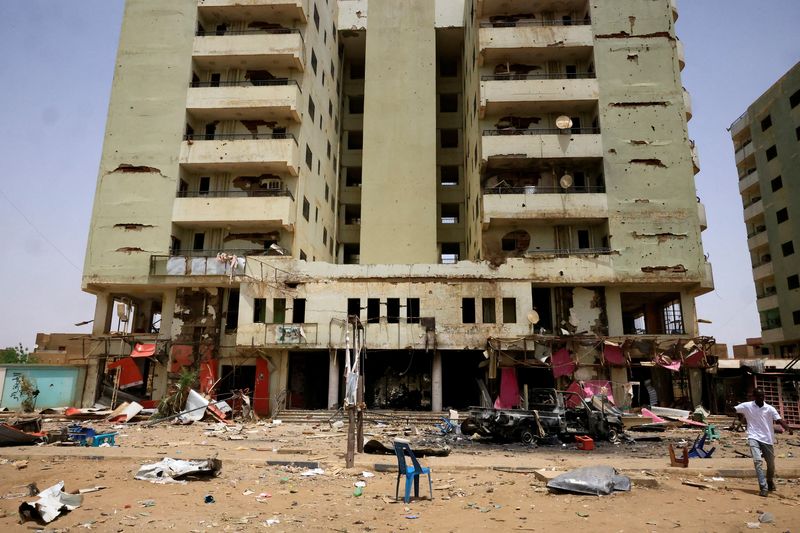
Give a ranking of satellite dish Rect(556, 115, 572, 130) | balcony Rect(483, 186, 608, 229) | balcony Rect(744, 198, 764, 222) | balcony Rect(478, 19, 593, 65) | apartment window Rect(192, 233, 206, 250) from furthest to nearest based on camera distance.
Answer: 1. balcony Rect(744, 198, 764, 222)
2. balcony Rect(478, 19, 593, 65)
3. apartment window Rect(192, 233, 206, 250)
4. satellite dish Rect(556, 115, 572, 130)
5. balcony Rect(483, 186, 608, 229)

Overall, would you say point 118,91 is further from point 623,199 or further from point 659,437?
point 659,437

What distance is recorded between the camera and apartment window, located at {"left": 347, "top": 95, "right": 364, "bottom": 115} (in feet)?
151

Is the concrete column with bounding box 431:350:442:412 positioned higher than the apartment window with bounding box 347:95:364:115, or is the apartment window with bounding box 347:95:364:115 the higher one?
the apartment window with bounding box 347:95:364:115

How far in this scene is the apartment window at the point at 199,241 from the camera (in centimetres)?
3225

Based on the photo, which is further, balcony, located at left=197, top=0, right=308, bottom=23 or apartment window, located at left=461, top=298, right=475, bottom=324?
balcony, located at left=197, top=0, right=308, bottom=23

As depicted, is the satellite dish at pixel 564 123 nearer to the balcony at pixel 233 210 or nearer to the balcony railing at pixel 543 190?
the balcony railing at pixel 543 190

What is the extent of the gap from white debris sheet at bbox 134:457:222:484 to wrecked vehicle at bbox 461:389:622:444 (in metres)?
9.19

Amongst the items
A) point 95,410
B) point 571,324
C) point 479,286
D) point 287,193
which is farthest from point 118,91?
point 571,324

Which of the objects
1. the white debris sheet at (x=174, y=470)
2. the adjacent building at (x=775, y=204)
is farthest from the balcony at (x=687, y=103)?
the white debris sheet at (x=174, y=470)

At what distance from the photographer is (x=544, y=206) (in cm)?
3053

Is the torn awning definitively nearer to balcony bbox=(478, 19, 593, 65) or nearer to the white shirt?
balcony bbox=(478, 19, 593, 65)

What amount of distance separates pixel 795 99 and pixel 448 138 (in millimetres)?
27402

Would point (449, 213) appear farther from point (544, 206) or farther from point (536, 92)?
point (544, 206)

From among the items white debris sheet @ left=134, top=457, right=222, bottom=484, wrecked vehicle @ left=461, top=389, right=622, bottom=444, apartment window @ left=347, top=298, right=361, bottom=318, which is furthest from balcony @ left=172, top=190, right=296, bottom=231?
white debris sheet @ left=134, top=457, right=222, bottom=484
